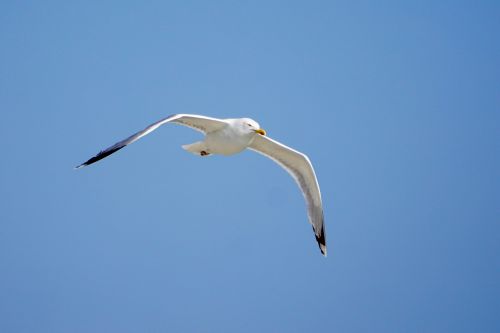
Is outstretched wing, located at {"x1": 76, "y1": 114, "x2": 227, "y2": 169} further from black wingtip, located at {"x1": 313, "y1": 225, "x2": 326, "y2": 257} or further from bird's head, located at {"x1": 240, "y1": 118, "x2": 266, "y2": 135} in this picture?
black wingtip, located at {"x1": 313, "y1": 225, "x2": 326, "y2": 257}

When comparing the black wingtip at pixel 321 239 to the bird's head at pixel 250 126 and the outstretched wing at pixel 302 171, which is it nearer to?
the outstretched wing at pixel 302 171

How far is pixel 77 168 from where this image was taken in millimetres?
7719

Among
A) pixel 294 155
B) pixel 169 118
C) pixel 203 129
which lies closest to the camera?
pixel 169 118

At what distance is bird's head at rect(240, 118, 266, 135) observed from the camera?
9734mm

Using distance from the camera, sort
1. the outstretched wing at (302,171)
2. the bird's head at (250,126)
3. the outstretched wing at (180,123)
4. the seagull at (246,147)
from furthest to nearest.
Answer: the outstretched wing at (302,171), the bird's head at (250,126), the seagull at (246,147), the outstretched wing at (180,123)

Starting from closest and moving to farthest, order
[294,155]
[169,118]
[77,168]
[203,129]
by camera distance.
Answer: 1. [77,168]
2. [169,118]
3. [203,129]
4. [294,155]

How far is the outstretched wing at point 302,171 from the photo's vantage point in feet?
35.3

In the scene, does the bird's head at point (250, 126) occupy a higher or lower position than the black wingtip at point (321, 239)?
higher

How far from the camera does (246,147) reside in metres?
10.2

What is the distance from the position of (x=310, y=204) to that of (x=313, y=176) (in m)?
0.47

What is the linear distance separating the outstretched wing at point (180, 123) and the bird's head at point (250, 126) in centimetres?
26

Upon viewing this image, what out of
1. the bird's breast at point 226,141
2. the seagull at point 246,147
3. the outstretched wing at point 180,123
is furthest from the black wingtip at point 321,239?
the outstretched wing at point 180,123

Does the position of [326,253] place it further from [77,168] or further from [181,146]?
[77,168]

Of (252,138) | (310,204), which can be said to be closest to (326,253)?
(310,204)
